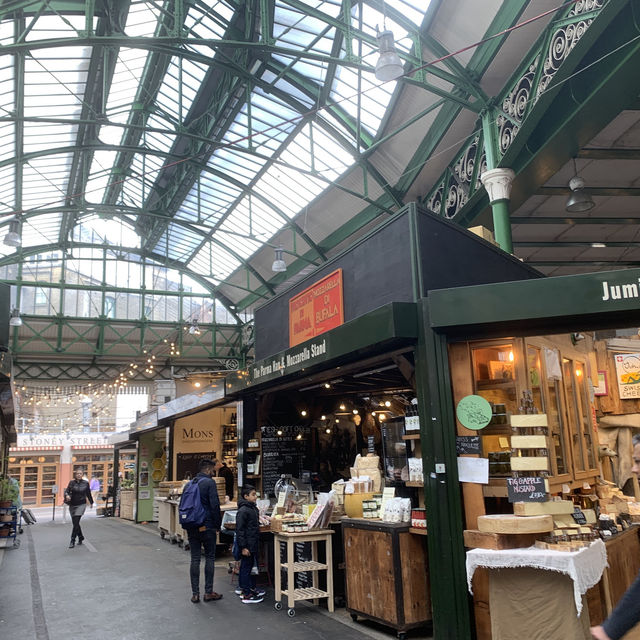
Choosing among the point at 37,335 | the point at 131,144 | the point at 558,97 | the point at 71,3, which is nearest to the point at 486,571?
the point at 558,97

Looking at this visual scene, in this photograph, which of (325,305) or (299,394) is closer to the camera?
(325,305)

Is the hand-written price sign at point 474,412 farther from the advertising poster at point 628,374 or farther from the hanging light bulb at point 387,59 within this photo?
the advertising poster at point 628,374

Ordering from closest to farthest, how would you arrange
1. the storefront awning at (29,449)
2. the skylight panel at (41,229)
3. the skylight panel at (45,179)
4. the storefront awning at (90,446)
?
1. the skylight panel at (45,179)
2. the skylight panel at (41,229)
3. the storefront awning at (29,449)
4. the storefront awning at (90,446)

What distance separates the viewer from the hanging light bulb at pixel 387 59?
20.9 feet

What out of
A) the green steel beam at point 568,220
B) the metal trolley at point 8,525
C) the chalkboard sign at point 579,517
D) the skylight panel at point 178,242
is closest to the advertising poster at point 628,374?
the green steel beam at point 568,220

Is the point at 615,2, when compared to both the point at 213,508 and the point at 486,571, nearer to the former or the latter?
the point at 486,571

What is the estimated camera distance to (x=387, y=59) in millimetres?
6527

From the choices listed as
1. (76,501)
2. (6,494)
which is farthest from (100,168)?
(76,501)

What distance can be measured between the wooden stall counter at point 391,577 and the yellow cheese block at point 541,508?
1.28 metres

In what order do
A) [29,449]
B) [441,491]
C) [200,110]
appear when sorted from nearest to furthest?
[441,491] → [200,110] → [29,449]

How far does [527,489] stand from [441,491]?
0.70 meters

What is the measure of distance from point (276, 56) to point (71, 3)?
13.9 ft

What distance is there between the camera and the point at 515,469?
14.5 feet

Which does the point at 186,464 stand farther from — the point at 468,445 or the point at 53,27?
the point at 468,445
